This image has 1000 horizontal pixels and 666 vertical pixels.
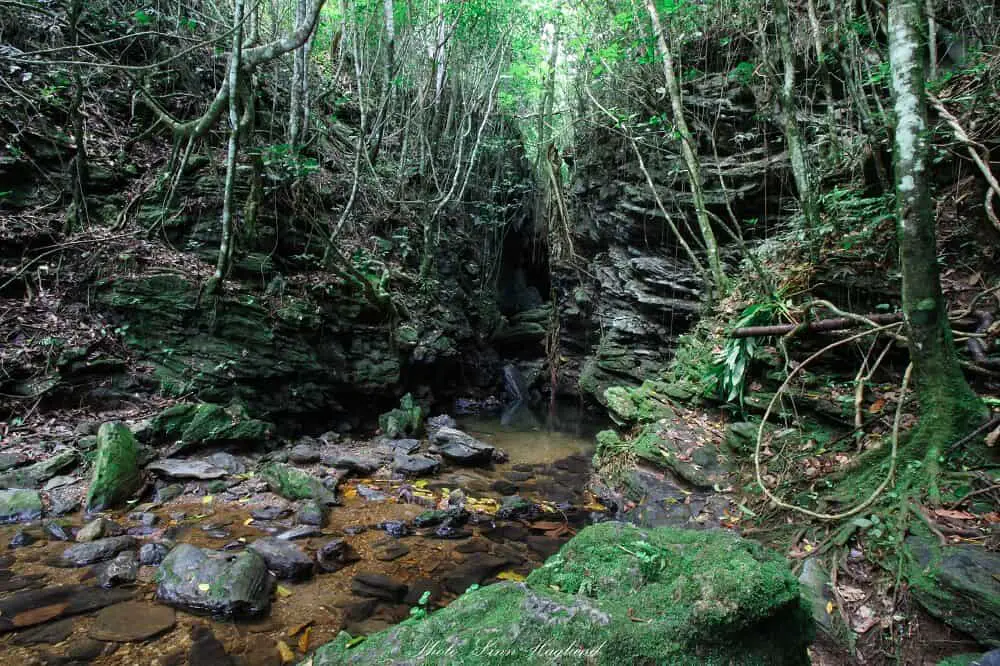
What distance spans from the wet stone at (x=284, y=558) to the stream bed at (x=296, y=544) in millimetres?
95

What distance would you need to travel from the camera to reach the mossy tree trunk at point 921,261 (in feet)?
11.3

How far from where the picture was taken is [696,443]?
243 inches

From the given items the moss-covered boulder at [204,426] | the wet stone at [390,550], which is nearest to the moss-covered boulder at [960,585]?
the wet stone at [390,550]

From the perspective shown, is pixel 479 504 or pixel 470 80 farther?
pixel 470 80

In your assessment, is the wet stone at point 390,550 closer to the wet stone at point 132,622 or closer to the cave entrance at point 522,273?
the wet stone at point 132,622

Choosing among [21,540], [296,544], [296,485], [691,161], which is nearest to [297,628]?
[296,544]

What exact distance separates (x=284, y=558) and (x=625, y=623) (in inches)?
136

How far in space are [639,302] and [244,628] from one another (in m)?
10.1

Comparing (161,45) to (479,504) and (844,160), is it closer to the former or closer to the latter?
(479,504)

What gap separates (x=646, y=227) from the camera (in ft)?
38.4

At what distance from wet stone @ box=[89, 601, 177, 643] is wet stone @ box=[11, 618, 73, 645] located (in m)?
0.14

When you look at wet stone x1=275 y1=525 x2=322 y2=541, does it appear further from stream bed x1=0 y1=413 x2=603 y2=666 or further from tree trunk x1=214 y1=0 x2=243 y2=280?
tree trunk x1=214 y1=0 x2=243 y2=280

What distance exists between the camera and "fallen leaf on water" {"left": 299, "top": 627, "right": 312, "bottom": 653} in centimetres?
338

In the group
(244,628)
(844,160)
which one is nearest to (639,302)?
(844,160)
